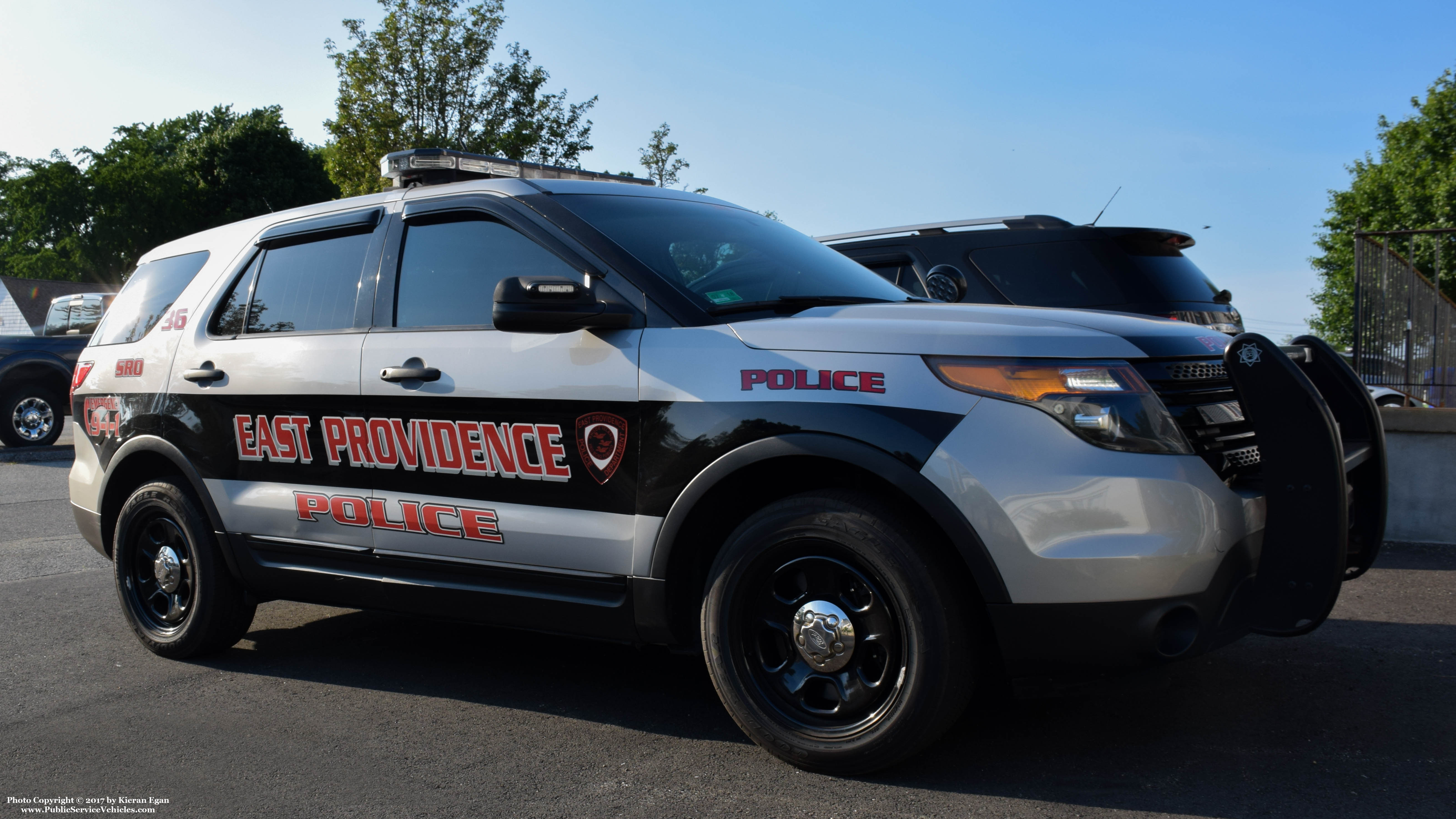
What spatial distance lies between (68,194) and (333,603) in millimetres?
70091

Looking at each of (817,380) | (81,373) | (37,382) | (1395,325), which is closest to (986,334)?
(817,380)

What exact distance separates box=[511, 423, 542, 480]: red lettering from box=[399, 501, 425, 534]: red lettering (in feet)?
1.62

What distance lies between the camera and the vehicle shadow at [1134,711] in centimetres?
299

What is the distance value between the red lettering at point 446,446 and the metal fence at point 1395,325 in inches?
256

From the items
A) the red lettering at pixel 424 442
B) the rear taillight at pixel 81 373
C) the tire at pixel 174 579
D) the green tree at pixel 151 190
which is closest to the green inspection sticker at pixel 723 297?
the red lettering at pixel 424 442

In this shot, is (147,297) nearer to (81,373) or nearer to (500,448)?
(81,373)

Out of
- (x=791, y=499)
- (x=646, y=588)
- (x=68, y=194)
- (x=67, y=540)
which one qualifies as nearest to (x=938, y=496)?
(x=791, y=499)

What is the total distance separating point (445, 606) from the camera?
3.89m

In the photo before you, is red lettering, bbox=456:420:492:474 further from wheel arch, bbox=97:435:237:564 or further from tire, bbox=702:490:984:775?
wheel arch, bbox=97:435:237:564

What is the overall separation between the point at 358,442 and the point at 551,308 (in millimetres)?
1128

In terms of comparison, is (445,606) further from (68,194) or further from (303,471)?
(68,194)

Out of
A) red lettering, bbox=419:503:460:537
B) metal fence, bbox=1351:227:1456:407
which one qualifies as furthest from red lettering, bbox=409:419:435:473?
metal fence, bbox=1351:227:1456:407

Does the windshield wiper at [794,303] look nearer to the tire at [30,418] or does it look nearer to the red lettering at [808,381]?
the red lettering at [808,381]

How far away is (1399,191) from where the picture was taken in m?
37.7
